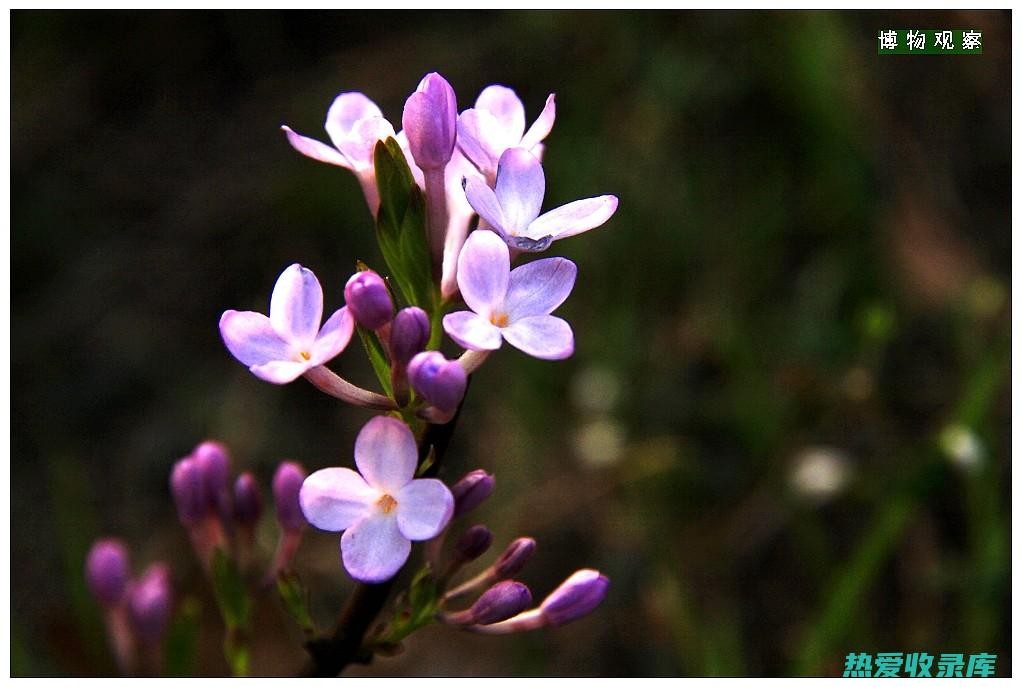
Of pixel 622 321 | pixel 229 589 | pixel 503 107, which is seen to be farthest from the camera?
pixel 622 321

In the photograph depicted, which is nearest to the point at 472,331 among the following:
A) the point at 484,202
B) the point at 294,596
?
the point at 484,202

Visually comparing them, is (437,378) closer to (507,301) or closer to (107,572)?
(507,301)

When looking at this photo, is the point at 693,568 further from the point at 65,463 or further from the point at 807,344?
the point at 65,463

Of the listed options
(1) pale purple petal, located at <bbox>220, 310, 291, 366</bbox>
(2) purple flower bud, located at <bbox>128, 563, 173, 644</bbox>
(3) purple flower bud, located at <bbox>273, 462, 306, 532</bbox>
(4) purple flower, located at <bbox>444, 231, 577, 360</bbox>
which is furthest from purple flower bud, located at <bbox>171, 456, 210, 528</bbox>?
(4) purple flower, located at <bbox>444, 231, 577, 360</bbox>

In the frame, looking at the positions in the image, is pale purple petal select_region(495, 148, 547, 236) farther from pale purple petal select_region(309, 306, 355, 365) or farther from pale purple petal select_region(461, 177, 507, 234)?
pale purple petal select_region(309, 306, 355, 365)

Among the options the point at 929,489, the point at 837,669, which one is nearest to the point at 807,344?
the point at 929,489

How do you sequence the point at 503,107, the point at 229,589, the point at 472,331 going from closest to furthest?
the point at 472,331, the point at 503,107, the point at 229,589
